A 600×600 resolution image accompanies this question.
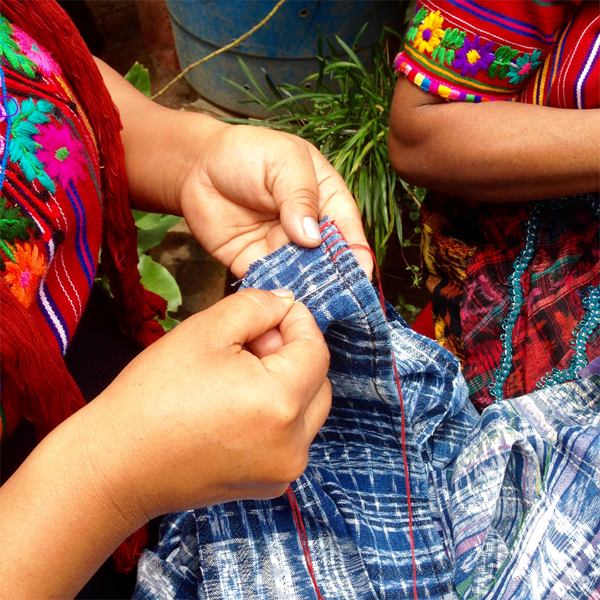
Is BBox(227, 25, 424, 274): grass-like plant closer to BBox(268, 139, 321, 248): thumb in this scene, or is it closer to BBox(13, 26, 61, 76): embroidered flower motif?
BBox(268, 139, 321, 248): thumb

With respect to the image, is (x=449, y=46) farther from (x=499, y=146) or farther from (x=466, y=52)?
(x=499, y=146)

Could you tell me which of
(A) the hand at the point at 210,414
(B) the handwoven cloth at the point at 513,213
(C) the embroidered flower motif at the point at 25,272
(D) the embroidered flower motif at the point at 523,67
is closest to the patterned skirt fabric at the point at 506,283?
(B) the handwoven cloth at the point at 513,213

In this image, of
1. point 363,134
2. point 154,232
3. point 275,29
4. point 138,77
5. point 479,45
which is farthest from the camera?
point 275,29

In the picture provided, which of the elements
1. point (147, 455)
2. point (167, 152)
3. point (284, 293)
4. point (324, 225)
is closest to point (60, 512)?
point (147, 455)

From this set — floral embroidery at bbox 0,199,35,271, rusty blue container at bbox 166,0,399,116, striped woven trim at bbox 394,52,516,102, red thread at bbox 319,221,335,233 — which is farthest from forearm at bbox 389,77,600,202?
rusty blue container at bbox 166,0,399,116

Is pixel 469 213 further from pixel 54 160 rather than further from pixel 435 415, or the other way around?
pixel 54 160

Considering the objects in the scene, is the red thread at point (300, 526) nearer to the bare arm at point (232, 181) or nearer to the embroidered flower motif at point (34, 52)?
the bare arm at point (232, 181)

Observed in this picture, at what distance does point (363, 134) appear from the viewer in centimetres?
177

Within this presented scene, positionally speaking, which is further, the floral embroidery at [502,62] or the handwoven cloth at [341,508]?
the floral embroidery at [502,62]

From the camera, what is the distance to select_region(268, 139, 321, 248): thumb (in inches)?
28.2

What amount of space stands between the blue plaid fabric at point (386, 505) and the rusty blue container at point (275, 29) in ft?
5.25

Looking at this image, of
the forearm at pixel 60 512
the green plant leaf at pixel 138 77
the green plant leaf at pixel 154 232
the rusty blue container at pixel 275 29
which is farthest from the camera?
the rusty blue container at pixel 275 29

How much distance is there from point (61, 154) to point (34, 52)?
5.7 inches

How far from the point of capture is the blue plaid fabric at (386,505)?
25.5 inches
